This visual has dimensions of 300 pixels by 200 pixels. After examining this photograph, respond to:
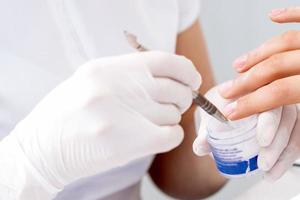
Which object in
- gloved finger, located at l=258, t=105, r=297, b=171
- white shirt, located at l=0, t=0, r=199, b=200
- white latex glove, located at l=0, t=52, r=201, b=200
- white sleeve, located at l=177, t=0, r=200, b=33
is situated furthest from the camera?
white sleeve, located at l=177, t=0, r=200, b=33

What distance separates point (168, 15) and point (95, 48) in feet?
0.61

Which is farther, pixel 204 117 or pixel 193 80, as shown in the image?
pixel 204 117

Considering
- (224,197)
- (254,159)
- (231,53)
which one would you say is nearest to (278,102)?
(254,159)

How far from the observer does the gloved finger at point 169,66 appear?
649 millimetres

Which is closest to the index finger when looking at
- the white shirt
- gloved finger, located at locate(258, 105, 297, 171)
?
gloved finger, located at locate(258, 105, 297, 171)

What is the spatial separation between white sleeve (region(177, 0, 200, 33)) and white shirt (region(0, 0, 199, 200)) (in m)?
0.05

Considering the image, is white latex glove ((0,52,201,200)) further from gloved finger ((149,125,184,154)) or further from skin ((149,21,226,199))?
skin ((149,21,226,199))

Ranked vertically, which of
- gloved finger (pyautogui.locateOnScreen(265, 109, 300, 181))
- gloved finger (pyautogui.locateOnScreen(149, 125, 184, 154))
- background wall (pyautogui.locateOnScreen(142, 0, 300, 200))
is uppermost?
gloved finger (pyautogui.locateOnScreen(149, 125, 184, 154))

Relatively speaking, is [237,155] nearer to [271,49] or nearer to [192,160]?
[271,49]

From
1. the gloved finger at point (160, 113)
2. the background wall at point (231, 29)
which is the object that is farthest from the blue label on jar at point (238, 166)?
the background wall at point (231, 29)

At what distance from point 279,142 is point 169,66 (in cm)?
23

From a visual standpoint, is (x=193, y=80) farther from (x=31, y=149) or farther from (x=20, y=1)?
(x=20, y=1)

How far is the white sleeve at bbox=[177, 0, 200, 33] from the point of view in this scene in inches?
41.5

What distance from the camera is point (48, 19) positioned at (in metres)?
0.87
